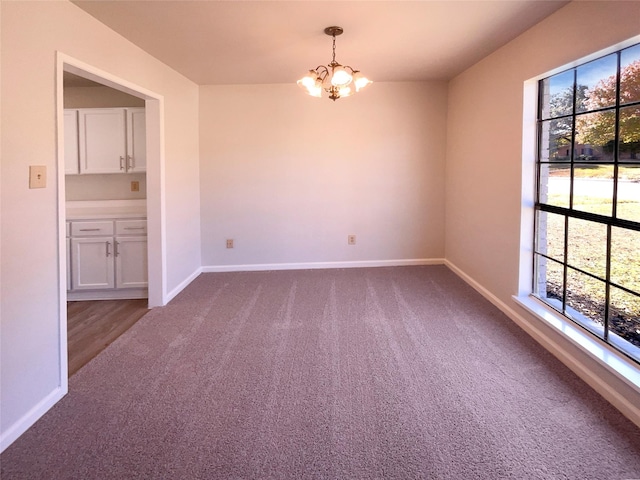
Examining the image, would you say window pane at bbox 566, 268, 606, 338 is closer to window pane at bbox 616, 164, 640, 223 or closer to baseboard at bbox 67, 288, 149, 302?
window pane at bbox 616, 164, 640, 223

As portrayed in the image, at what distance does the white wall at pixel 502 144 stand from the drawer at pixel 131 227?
3499mm

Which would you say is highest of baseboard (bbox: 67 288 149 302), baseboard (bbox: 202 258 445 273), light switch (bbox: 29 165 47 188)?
light switch (bbox: 29 165 47 188)

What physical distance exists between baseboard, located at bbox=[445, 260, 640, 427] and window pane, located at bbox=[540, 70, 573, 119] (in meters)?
1.64

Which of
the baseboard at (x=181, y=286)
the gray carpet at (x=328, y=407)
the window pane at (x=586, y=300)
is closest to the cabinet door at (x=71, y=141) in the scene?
the baseboard at (x=181, y=286)

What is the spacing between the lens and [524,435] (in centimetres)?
209

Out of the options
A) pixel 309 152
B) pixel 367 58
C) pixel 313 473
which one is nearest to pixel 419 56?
pixel 367 58

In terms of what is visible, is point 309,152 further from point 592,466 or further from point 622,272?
point 592,466

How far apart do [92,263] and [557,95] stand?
4511 millimetres

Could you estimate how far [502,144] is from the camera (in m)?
3.88

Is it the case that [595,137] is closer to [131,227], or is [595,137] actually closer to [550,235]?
[550,235]

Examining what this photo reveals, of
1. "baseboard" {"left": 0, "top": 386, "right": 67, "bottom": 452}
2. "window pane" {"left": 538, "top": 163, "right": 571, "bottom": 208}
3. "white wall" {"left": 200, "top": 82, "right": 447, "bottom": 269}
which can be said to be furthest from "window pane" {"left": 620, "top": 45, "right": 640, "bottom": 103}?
"baseboard" {"left": 0, "top": 386, "right": 67, "bottom": 452}

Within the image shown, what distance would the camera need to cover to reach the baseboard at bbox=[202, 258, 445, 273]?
5.65 m

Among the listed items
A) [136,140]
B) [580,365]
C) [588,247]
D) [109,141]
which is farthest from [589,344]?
[109,141]

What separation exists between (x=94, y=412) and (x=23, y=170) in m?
1.35
